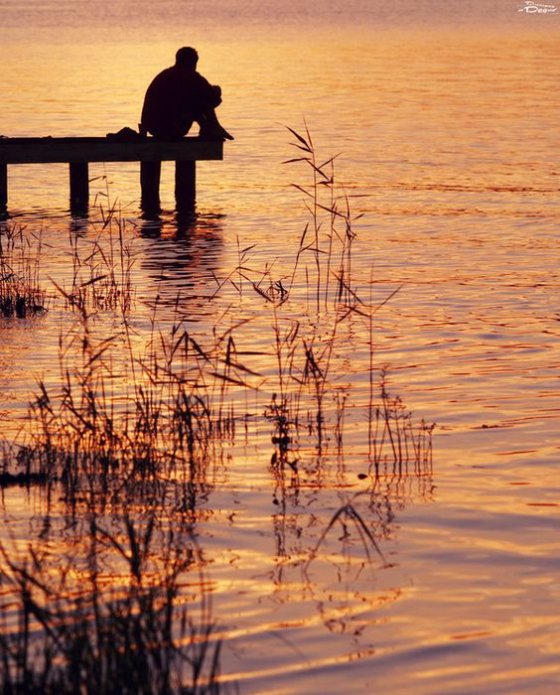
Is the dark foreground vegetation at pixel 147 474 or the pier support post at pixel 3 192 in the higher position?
the pier support post at pixel 3 192

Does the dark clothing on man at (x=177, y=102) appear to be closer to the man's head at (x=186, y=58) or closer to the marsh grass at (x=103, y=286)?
the man's head at (x=186, y=58)

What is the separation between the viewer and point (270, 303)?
13469 millimetres


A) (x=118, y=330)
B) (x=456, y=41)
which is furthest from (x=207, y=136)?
(x=456, y=41)

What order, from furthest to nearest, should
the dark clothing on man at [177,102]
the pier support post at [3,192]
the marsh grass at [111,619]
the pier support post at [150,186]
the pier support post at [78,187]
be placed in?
the pier support post at [150,186] → the pier support post at [78,187] → the pier support post at [3,192] → the dark clothing on man at [177,102] → the marsh grass at [111,619]

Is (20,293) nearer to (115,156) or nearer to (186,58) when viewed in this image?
(115,156)

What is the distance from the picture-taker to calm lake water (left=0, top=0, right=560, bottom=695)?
19.3 feet

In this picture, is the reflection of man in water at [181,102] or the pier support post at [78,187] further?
the pier support post at [78,187]

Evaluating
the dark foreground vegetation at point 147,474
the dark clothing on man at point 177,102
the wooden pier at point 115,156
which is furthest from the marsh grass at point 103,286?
the dark clothing on man at point 177,102

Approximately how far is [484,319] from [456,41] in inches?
2822

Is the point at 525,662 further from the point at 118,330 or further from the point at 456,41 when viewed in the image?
the point at 456,41

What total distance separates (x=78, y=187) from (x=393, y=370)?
1062cm

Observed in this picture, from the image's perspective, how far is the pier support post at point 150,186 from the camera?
2067 cm

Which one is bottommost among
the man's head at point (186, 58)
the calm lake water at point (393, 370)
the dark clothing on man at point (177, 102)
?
the calm lake water at point (393, 370)

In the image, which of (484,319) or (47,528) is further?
(484,319)
